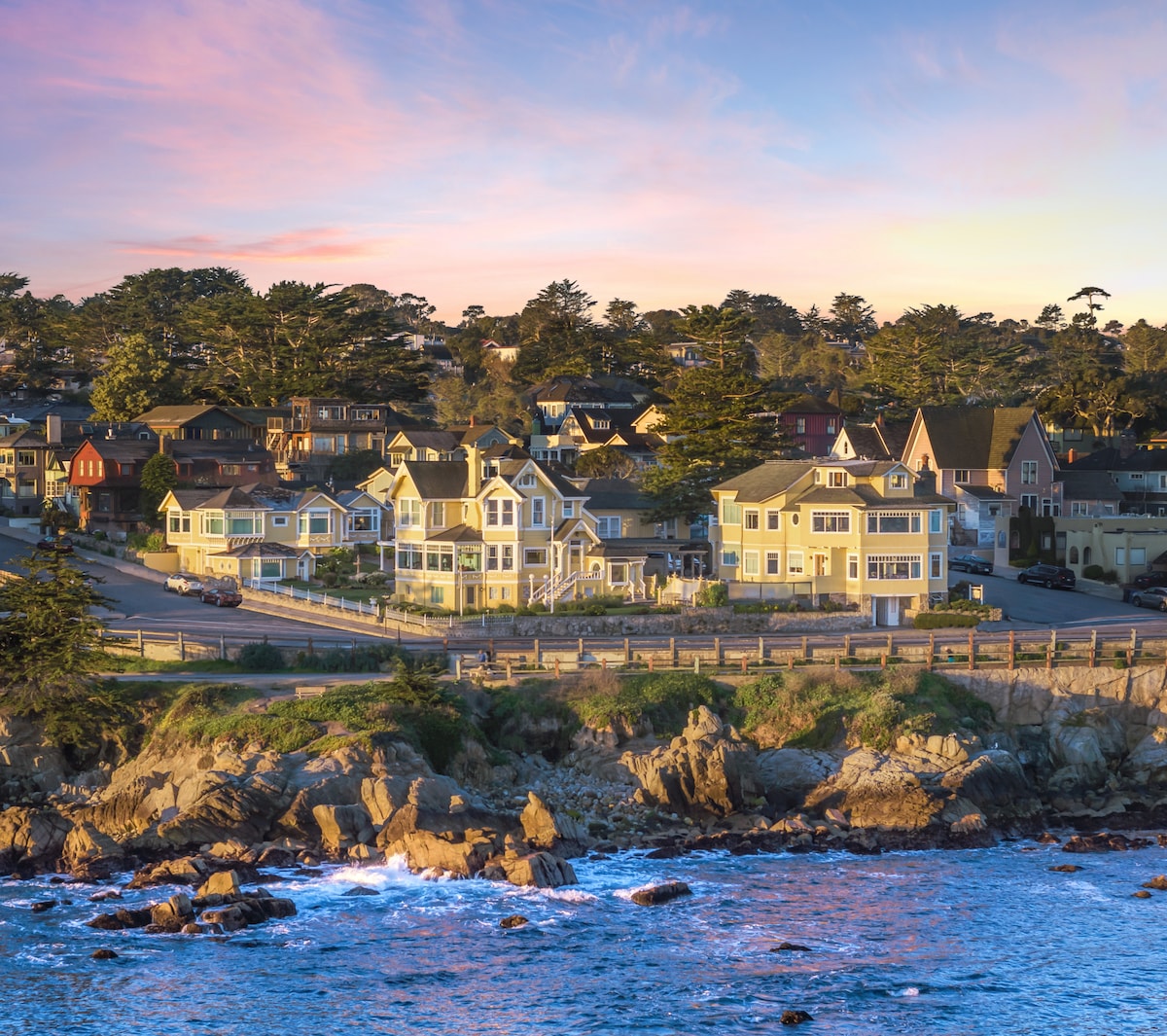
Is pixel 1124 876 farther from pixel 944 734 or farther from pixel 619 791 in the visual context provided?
pixel 619 791

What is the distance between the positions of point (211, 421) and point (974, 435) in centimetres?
5690

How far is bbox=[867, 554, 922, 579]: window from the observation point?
234 ft

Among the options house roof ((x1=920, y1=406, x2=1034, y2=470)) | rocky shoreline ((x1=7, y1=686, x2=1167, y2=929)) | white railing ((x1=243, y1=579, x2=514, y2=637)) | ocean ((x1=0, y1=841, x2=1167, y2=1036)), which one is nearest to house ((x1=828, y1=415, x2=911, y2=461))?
house roof ((x1=920, y1=406, x2=1034, y2=470))

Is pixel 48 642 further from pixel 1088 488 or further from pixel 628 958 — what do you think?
pixel 1088 488

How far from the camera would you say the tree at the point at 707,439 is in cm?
8906

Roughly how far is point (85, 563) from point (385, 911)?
54.6 meters

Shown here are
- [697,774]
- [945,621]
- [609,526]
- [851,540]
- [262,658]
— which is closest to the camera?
[697,774]

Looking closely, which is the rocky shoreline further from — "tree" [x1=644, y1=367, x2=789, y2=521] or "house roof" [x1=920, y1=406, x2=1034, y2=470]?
"house roof" [x1=920, y1=406, x2=1034, y2=470]

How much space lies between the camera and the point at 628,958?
37.1 m

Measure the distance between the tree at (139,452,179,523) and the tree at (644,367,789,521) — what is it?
3232cm

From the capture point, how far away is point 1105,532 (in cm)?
8738

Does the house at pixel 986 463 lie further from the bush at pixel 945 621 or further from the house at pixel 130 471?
the house at pixel 130 471

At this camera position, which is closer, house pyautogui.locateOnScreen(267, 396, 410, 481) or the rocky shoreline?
the rocky shoreline

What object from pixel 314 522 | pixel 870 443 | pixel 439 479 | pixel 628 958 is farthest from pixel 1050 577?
pixel 628 958
